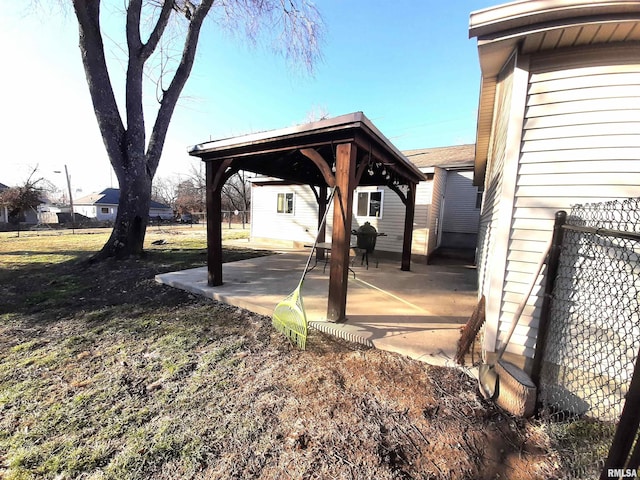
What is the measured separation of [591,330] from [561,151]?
52.0 inches

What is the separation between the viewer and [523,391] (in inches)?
69.3

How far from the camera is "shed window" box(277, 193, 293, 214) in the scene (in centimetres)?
1016

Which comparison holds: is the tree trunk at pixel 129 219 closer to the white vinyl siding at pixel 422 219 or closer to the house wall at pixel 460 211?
the white vinyl siding at pixel 422 219

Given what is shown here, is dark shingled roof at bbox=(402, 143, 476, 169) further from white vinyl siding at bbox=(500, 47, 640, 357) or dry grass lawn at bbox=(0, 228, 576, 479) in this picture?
dry grass lawn at bbox=(0, 228, 576, 479)

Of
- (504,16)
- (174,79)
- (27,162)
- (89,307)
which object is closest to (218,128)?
(27,162)

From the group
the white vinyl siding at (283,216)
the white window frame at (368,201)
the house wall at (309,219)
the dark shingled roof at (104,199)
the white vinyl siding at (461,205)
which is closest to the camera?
the house wall at (309,219)

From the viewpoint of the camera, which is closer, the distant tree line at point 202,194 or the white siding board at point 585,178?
the white siding board at point 585,178

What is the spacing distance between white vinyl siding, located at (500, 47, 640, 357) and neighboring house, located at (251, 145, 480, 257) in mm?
5554

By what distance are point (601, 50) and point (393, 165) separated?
8.84 ft

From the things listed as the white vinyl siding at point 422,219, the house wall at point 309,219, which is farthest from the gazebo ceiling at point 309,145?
the house wall at point 309,219

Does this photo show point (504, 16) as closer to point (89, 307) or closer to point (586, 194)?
point (586, 194)

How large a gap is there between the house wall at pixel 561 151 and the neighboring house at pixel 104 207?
38.2m

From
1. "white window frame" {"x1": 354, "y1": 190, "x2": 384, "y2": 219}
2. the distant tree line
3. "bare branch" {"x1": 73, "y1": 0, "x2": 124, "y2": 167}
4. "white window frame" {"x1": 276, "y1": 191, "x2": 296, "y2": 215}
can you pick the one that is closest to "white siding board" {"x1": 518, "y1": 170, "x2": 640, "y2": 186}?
"white window frame" {"x1": 354, "y1": 190, "x2": 384, "y2": 219}

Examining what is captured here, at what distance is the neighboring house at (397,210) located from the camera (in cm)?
771
